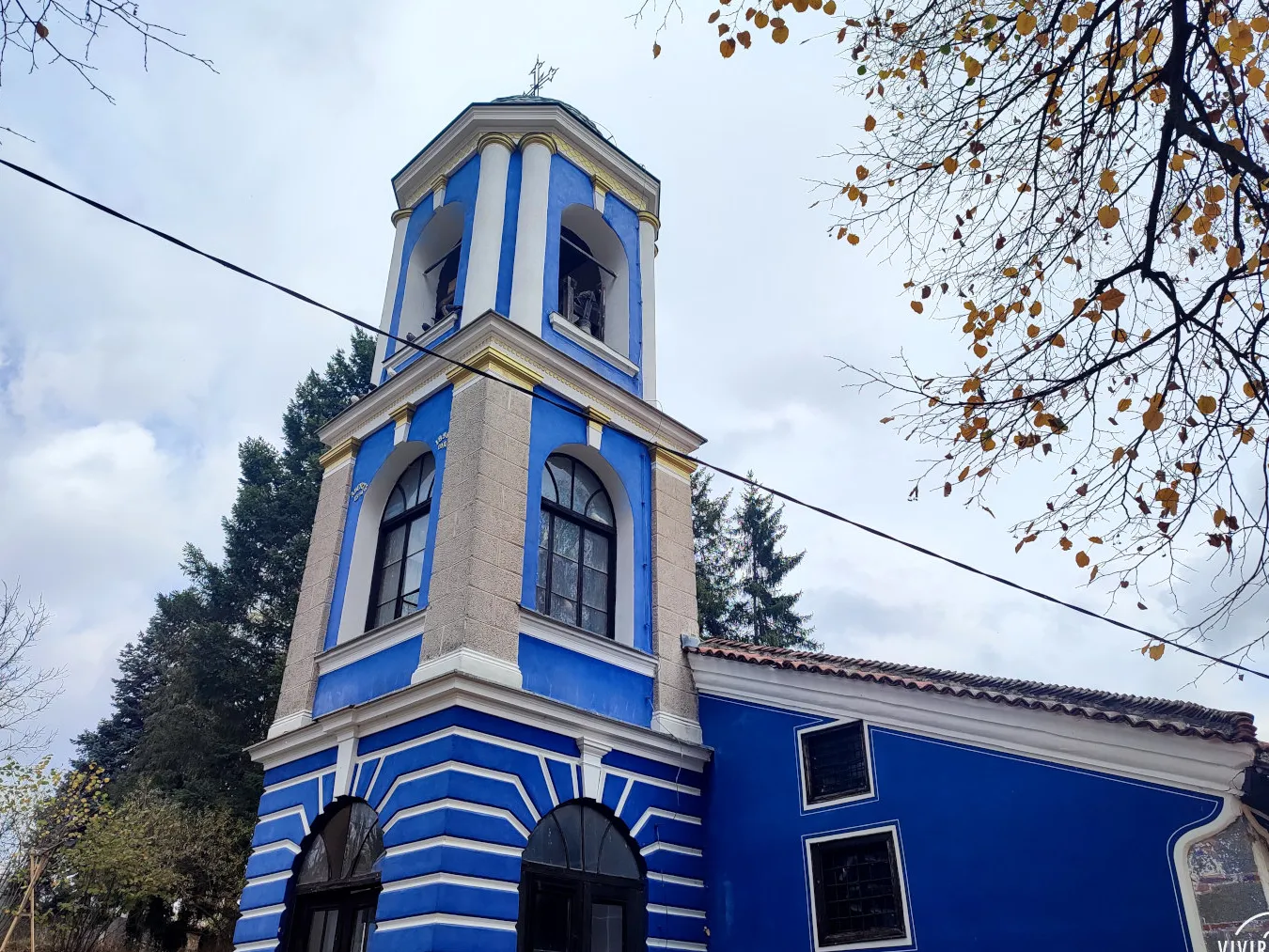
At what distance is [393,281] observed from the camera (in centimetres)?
1466

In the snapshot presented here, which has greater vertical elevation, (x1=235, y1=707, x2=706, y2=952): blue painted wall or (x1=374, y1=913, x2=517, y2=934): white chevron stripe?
(x1=235, y1=707, x2=706, y2=952): blue painted wall

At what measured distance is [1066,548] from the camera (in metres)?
6.23

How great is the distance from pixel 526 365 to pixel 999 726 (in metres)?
6.60

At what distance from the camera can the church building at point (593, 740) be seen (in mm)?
8484

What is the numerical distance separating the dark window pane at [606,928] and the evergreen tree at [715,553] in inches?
675

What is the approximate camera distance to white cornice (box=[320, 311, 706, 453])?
38.4ft

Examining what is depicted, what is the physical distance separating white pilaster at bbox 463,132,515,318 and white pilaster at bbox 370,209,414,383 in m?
1.90

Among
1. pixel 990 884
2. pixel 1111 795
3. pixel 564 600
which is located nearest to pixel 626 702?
pixel 564 600

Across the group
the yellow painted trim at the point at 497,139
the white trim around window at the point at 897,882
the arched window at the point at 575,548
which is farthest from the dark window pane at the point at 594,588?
the yellow painted trim at the point at 497,139

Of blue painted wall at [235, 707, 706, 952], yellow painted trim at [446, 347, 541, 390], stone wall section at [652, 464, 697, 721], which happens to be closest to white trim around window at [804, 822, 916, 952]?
blue painted wall at [235, 707, 706, 952]

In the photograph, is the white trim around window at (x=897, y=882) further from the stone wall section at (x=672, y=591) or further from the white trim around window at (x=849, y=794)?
the stone wall section at (x=672, y=591)

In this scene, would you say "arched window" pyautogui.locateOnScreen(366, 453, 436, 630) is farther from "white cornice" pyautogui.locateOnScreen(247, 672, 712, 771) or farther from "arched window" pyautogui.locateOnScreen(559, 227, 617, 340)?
"arched window" pyautogui.locateOnScreen(559, 227, 617, 340)

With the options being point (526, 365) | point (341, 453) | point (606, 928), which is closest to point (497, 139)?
point (526, 365)

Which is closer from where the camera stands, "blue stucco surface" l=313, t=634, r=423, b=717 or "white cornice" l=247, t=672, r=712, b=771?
"white cornice" l=247, t=672, r=712, b=771
